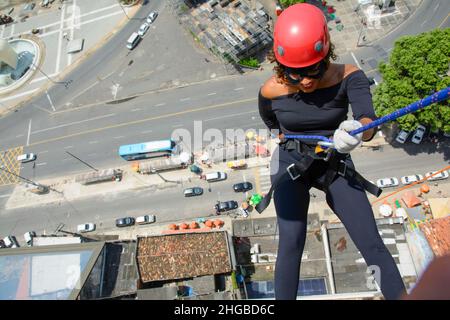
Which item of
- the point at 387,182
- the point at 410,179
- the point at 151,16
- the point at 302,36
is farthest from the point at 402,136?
the point at 151,16

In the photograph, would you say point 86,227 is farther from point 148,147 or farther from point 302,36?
point 302,36

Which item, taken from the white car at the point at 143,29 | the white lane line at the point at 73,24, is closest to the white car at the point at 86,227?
the white lane line at the point at 73,24

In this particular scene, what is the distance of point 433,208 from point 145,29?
40943mm

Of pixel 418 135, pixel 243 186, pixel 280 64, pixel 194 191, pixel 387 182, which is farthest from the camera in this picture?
pixel 194 191

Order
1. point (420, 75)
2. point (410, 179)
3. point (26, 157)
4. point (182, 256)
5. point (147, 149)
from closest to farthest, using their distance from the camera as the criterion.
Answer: point (182, 256), point (420, 75), point (410, 179), point (147, 149), point (26, 157)

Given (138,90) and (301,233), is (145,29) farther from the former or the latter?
(301,233)

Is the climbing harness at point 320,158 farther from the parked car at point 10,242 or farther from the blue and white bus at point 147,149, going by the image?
the parked car at point 10,242

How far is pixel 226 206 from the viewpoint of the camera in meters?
37.7

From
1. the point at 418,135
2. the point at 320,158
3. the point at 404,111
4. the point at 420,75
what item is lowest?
the point at 404,111

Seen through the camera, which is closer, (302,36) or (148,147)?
(302,36)

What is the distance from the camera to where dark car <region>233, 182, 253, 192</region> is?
38.2 meters

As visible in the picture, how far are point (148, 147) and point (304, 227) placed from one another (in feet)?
105

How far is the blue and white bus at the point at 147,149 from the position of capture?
1603 inches
